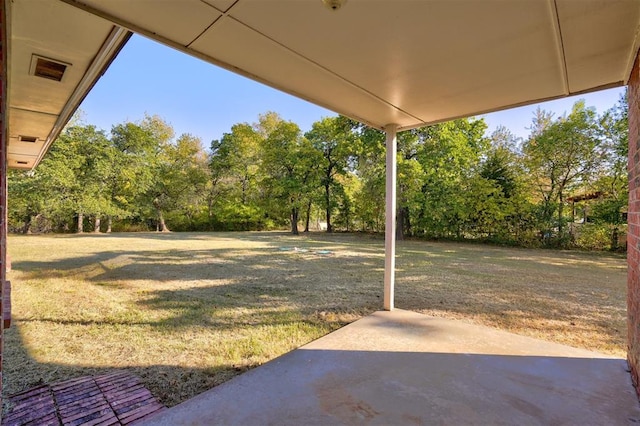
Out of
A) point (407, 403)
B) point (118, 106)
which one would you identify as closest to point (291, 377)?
point (407, 403)

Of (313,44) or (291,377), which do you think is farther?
(291,377)

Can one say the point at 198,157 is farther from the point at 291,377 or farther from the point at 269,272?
the point at 291,377

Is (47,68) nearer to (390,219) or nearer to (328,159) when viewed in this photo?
(390,219)

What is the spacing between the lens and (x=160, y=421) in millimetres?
1545

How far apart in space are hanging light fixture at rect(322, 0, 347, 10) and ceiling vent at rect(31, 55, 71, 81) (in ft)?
5.86

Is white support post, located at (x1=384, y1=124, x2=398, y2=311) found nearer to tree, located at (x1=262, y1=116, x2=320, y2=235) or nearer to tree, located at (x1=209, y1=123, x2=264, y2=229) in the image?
tree, located at (x1=262, y1=116, x2=320, y2=235)

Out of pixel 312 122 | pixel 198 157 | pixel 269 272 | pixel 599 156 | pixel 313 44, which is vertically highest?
pixel 312 122

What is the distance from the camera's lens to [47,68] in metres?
2.01

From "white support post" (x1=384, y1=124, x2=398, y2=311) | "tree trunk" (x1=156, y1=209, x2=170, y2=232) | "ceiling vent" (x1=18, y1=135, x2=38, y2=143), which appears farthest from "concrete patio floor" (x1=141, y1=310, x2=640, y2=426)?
"tree trunk" (x1=156, y1=209, x2=170, y2=232)

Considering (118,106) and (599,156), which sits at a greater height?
(118,106)

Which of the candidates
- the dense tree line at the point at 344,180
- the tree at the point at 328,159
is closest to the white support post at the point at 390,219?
the dense tree line at the point at 344,180

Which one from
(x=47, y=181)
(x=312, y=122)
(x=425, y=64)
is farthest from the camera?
(x=312, y=122)

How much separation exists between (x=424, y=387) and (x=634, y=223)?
62.7 inches

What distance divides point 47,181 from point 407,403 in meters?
18.1
